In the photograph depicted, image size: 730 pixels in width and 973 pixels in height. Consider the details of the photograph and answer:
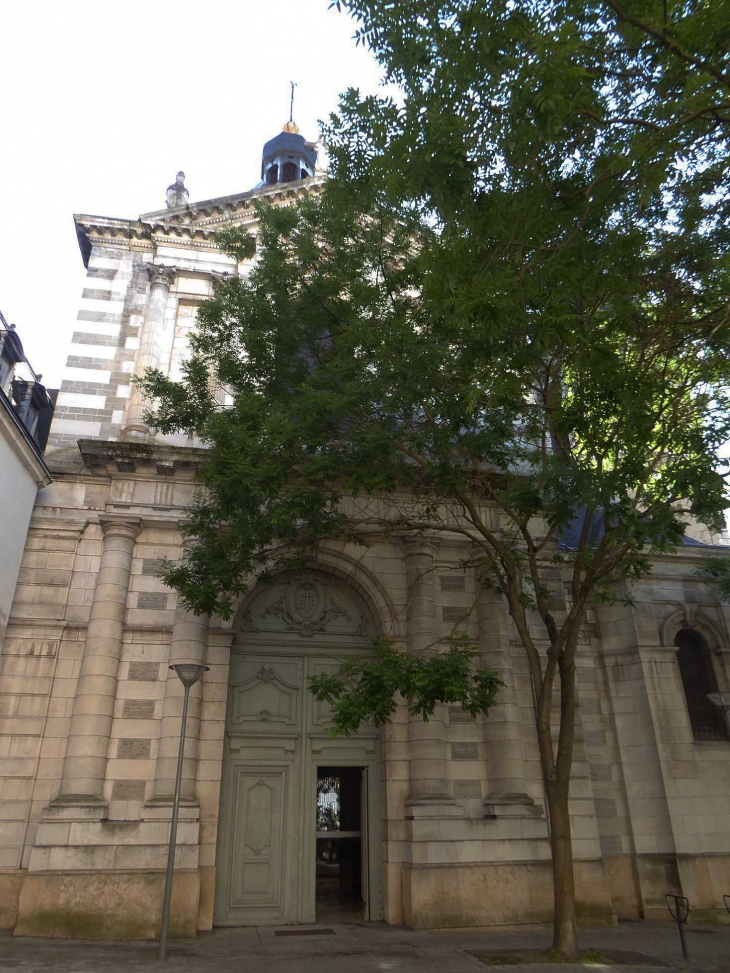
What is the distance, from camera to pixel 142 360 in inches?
601

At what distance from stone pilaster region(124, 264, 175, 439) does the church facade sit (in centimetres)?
6

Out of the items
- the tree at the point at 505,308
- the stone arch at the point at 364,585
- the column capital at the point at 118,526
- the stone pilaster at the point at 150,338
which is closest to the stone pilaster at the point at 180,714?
the tree at the point at 505,308

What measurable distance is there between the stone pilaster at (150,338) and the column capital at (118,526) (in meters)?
2.05

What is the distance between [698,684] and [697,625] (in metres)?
1.28

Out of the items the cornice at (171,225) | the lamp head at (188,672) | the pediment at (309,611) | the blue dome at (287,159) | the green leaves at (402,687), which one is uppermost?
the blue dome at (287,159)

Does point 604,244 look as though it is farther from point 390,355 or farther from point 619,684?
point 619,684

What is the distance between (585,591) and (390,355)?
178 inches

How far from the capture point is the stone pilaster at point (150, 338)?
14492 mm

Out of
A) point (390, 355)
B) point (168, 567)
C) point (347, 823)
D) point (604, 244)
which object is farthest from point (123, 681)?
point (604, 244)

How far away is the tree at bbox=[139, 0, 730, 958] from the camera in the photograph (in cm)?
657

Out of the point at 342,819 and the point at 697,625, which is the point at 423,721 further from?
the point at 697,625

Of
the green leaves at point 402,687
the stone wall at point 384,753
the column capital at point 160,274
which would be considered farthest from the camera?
the column capital at point 160,274

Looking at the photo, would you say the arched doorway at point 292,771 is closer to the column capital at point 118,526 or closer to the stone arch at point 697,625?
the column capital at point 118,526

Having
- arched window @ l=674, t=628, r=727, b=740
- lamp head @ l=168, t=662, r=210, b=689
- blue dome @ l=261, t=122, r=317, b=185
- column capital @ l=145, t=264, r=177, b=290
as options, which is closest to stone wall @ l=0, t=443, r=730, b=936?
arched window @ l=674, t=628, r=727, b=740
